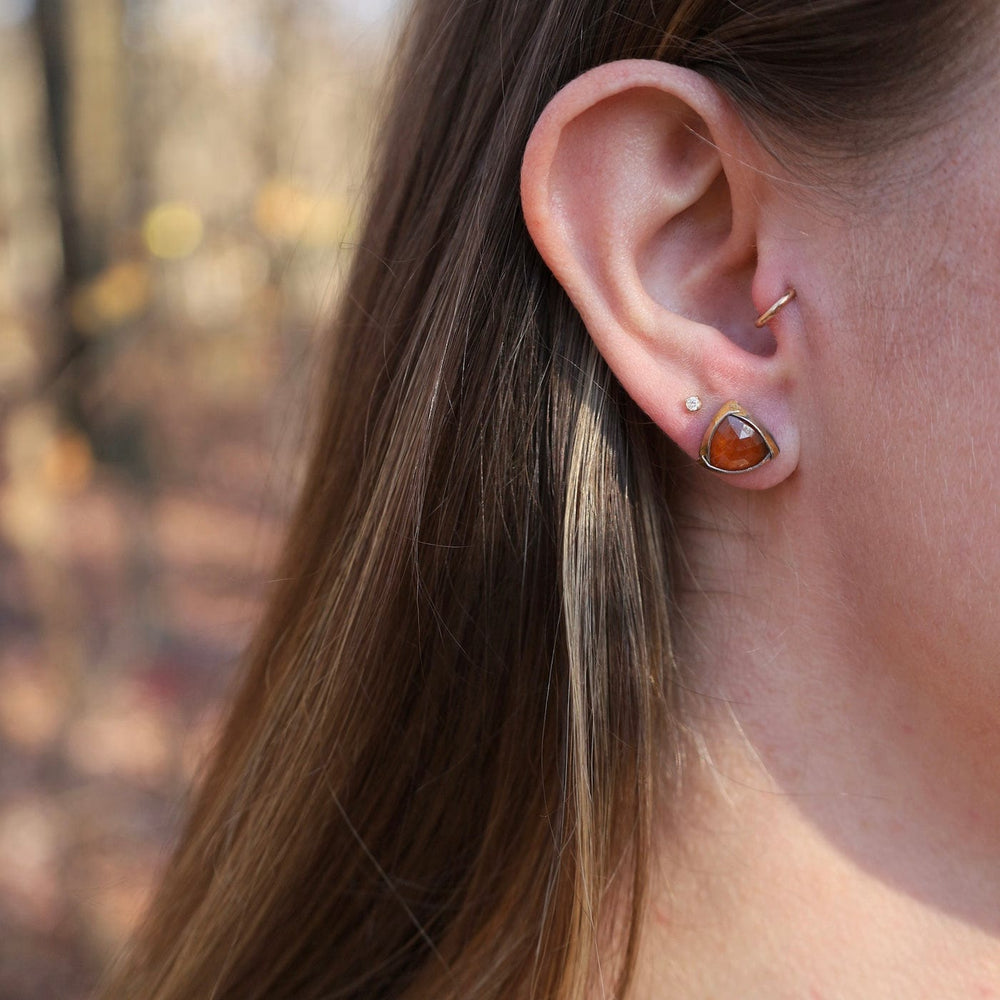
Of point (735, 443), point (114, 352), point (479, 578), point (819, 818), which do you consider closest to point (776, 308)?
point (735, 443)

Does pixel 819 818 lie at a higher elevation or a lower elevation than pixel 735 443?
lower

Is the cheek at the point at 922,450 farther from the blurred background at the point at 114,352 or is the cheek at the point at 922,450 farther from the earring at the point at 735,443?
the blurred background at the point at 114,352

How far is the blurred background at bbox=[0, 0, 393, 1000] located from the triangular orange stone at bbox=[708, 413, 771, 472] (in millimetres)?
2136

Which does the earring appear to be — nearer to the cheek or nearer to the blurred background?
the cheek

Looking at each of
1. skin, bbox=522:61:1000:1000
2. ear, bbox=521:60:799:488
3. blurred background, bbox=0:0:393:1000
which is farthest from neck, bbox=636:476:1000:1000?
blurred background, bbox=0:0:393:1000

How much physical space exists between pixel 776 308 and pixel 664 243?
0.14m

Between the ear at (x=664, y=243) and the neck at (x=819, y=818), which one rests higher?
the ear at (x=664, y=243)

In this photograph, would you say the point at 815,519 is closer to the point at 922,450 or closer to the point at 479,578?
the point at 922,450

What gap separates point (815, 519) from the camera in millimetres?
1012

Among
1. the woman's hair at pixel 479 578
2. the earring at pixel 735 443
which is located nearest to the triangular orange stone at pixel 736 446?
the earring at pixel 735 443

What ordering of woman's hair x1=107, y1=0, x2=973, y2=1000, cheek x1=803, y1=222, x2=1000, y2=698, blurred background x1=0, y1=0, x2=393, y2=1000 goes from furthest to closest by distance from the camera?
blurred background x1=0, y1=0, x2=393, y2=1000
woman's hair x1=107, y1=0, x2=973, y2=1000
cheek x1=803, y1=222, x2=1000, y2=698

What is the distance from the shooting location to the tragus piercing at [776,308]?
0.96 metres

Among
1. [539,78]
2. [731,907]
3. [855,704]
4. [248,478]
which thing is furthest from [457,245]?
[248,478]

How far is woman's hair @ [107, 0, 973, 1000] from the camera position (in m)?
1.00
